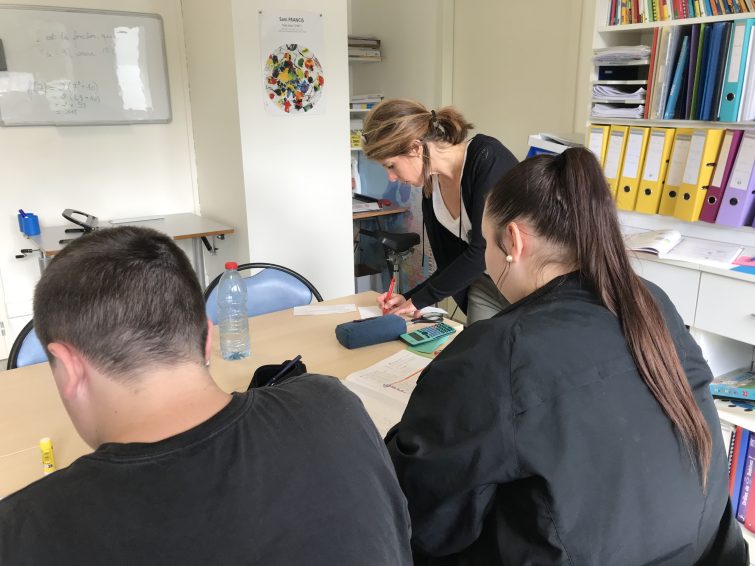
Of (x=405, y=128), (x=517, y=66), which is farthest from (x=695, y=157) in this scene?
(x=517, y=66)

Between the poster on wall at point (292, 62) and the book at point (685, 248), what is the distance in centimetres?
181

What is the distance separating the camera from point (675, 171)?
2.53 meters

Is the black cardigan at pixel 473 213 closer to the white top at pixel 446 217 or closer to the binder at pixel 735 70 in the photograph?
the white top at pixel 446 217

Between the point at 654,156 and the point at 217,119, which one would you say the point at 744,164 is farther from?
the point at 217,119

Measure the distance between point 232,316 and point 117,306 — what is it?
1.24 meters

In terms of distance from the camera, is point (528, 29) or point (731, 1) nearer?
point (731, 1)

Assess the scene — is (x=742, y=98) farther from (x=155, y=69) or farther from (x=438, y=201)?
(x=155, y=69)

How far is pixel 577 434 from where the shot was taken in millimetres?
919

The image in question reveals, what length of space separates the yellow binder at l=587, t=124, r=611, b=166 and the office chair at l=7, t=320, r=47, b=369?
234 cm

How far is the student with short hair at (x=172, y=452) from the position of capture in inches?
26.3

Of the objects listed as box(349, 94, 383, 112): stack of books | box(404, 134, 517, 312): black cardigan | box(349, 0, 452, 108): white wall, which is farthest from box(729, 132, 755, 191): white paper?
box(349, 94, 383, 112): stack of books

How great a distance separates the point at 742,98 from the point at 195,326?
225 cm

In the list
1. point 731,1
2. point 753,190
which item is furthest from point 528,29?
point 753,190

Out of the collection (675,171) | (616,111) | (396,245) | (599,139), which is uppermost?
(616,111)
